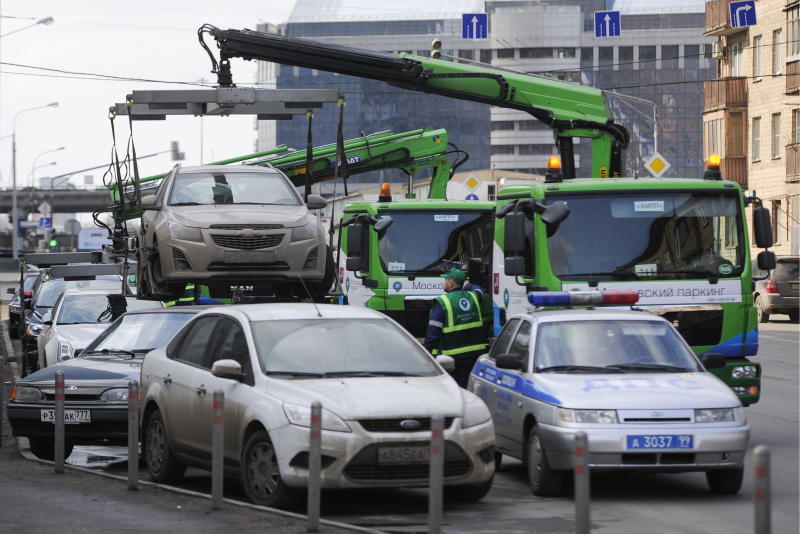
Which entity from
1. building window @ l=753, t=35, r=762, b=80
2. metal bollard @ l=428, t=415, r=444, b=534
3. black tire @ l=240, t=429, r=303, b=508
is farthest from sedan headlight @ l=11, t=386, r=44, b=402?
building window @ l=753, t=35, r=762, b=80

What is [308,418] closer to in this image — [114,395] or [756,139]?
[114,395]

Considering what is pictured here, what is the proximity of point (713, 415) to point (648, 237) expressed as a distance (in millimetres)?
4675

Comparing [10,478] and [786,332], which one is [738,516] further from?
[786,332]

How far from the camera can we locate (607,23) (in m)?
42.2

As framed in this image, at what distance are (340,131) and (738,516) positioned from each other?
27.4 ft

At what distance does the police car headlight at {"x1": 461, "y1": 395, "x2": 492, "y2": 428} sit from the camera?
11109mm

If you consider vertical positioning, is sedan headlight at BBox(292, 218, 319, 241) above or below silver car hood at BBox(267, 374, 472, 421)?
above

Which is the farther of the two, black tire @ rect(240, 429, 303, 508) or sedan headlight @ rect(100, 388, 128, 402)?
sedan headlight @ rect(100, 388, 128, 402)

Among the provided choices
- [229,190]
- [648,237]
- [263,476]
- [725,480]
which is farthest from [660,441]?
[229,190]

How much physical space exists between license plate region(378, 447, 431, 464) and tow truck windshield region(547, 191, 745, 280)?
561 centimetres

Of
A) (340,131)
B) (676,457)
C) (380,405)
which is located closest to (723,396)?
(676,457)

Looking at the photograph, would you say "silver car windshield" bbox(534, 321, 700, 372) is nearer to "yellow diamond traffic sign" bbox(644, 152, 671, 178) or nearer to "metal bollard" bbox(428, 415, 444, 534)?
"metal bollard" bbox(428, 415, 444, 534)

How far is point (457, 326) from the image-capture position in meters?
15.7

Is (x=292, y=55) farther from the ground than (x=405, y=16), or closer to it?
closer to it
